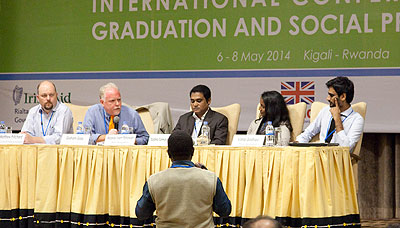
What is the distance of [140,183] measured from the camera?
13.9ft

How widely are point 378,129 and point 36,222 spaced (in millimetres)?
3357

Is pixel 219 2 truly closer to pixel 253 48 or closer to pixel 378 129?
pixel 253 48

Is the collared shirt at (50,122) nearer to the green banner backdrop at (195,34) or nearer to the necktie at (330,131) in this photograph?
the green banner backdrop at (195,34)

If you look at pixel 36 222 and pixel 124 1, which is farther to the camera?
pixel 124 1

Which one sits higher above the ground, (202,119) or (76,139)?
(202,119)

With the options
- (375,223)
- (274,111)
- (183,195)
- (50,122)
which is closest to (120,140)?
(50,122)

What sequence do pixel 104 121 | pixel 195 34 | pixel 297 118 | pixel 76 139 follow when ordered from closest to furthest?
1. pixel 76 139
2. pixel 104 121
3. pixel 297 118
4. pixel 195 34

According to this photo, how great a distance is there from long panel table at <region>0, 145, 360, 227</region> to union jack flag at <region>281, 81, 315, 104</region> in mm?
2170

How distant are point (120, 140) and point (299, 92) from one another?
2.45 metres

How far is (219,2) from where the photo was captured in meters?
6.57

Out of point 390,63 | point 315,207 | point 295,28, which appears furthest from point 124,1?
point 315,207

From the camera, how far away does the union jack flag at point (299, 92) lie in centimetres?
625

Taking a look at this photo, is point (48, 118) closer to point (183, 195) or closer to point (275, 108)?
point (275, 108)

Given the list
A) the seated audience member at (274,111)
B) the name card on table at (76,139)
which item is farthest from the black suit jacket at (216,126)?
the name card on table at (76,139)
